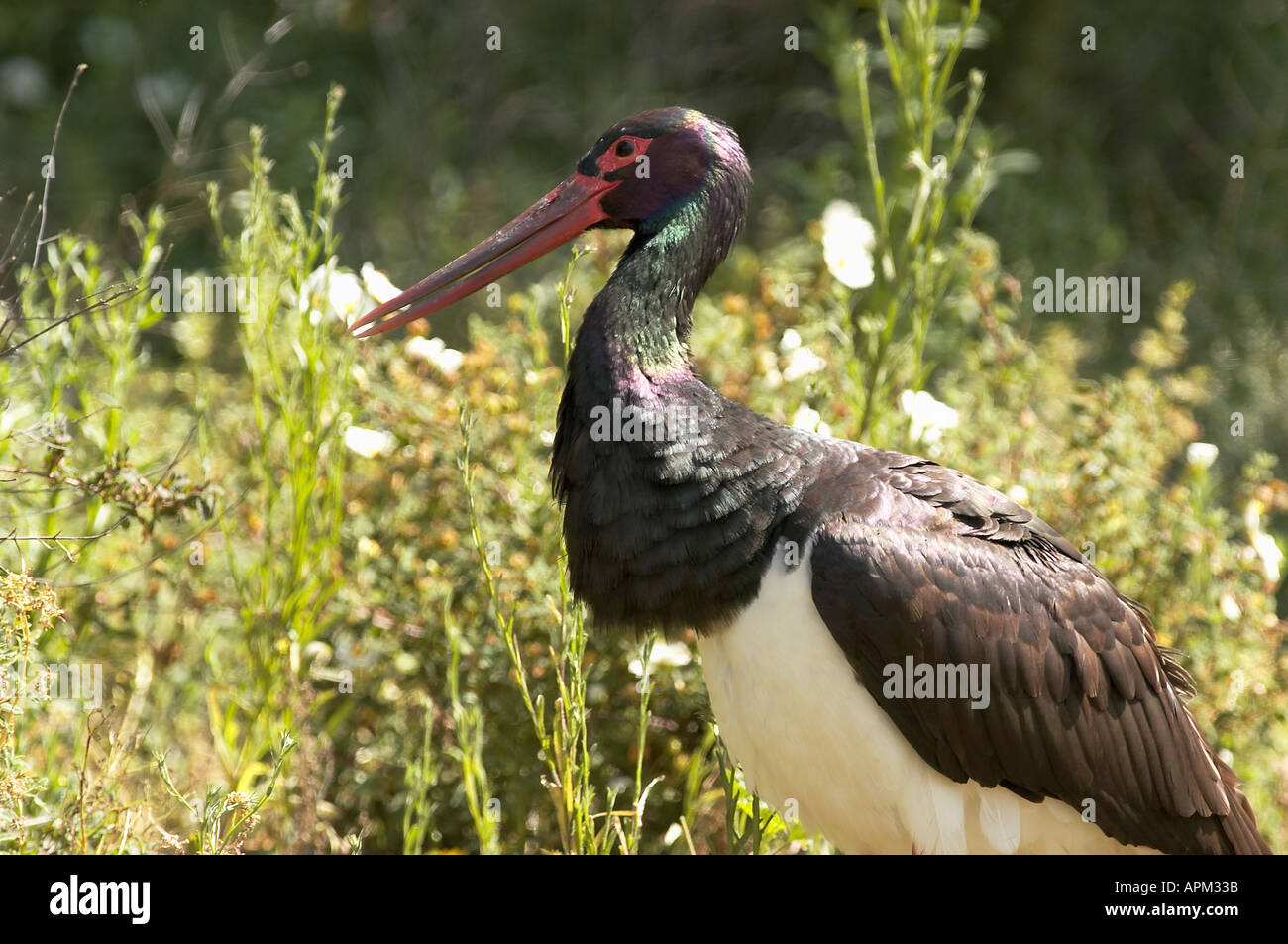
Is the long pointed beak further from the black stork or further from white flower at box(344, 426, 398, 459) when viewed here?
white flower at box(344, 426, 398, 459)

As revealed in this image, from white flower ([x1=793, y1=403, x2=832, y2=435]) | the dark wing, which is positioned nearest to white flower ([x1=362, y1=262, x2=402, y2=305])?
white flower ([x1=793, y1=403, x2=832, y2=435])

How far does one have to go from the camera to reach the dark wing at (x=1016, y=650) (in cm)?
287

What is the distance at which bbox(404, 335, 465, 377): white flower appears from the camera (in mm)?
3848

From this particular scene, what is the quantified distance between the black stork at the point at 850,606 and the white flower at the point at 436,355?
617mm

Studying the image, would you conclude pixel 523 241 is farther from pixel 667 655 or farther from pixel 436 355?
pixel 667 655

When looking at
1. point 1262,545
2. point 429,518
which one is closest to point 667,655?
point 429,518

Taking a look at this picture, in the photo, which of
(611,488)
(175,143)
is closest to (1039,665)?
(611,488)

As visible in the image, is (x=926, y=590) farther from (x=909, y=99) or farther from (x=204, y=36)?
(x=204, y=36)

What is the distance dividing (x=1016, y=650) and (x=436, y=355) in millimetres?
1730

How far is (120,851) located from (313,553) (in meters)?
0.85

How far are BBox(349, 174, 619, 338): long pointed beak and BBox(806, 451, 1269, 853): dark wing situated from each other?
0.86 metres

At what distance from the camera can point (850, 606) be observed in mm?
2848

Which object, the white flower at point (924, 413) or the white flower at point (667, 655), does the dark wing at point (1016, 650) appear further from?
the white flower at point (667, 655)

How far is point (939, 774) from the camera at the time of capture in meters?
3.01
